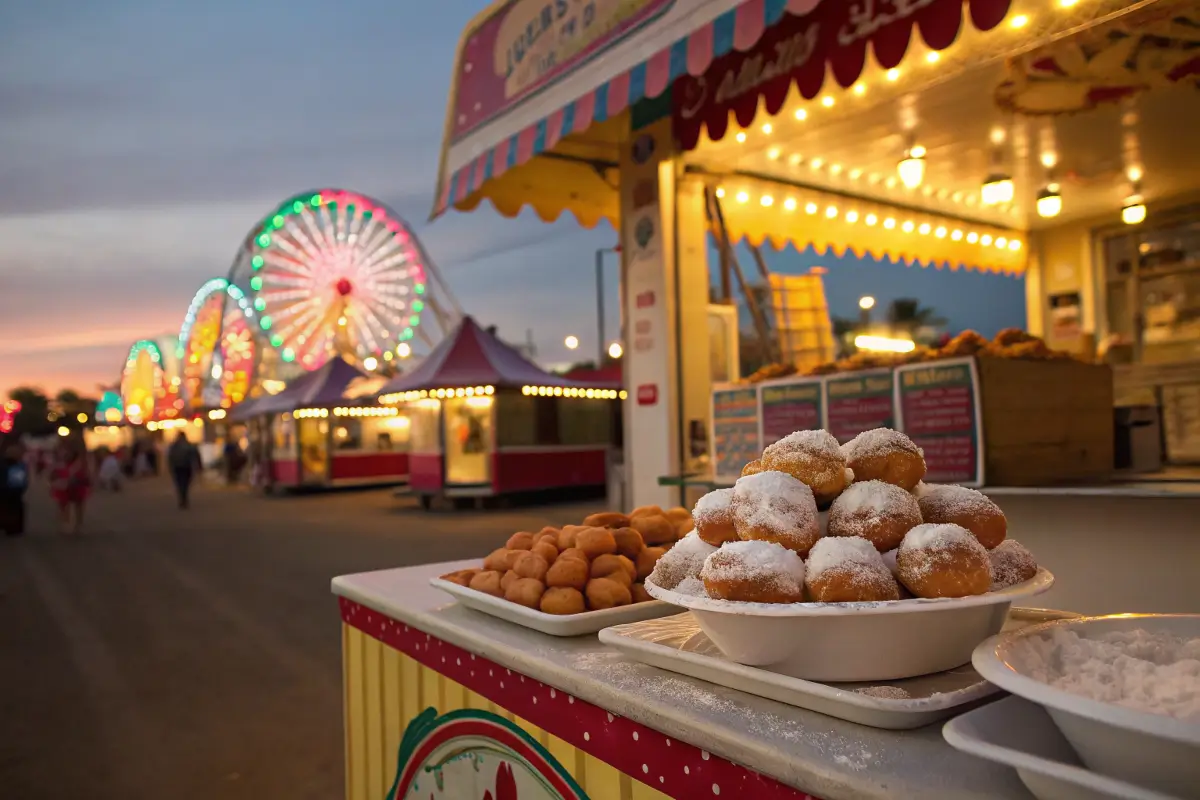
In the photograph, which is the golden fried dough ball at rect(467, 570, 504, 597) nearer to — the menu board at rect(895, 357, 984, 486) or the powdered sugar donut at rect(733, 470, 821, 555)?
the powdered sugar donut at rect(733, 470, 821, 555)

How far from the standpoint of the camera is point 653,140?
17.2 feet

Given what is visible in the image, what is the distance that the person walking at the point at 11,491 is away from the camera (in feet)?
43.8

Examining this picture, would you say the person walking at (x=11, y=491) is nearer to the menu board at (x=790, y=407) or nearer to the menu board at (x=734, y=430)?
the menu board at (x=734, y=430)

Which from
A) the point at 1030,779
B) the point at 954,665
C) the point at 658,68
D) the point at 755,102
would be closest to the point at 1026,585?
the point at 954,665

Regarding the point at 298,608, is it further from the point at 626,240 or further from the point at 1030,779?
the point at 1030,779

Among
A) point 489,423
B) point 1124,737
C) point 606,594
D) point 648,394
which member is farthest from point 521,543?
point 489,423

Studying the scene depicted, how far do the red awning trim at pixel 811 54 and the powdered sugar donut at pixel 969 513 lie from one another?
218 centimetres

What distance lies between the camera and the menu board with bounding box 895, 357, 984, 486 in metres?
2.73

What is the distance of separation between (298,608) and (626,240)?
4277mm

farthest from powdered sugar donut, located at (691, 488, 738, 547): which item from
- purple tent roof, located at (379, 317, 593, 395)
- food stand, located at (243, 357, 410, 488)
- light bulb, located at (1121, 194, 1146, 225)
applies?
food stand, located at (243, 357, 410, 488)

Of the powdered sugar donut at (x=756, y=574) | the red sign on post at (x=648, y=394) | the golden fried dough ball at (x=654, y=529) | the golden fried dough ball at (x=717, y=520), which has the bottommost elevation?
the golden fried dough ball at (x=654, y=529)

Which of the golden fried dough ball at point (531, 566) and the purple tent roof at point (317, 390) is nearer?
the golden fried dough ball at point (531, 566)

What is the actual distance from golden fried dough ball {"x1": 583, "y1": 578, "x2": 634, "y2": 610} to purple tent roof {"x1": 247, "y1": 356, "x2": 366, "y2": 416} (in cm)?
2069

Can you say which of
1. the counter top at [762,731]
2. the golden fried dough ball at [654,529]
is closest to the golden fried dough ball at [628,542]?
the golden fried dough ball at [654,529]
